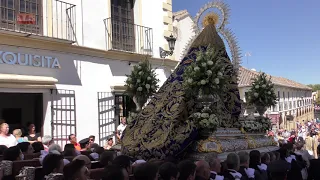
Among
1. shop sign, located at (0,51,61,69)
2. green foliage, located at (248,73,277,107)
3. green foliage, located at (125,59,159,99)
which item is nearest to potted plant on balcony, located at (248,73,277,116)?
green foliage, located at (248,73,277,107)

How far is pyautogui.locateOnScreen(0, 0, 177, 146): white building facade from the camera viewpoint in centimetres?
812

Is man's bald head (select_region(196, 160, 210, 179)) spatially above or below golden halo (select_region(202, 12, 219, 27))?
below

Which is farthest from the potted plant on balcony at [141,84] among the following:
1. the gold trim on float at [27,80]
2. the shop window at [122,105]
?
the shop window at [122,105]

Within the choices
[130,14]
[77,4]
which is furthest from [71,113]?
[130,14]

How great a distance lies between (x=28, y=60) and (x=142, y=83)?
3025mm

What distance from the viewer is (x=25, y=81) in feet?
26.1

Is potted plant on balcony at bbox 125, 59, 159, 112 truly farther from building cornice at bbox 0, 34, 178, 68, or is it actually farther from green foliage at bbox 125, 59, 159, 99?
building cornice at bbox 0, 34, 178, 68

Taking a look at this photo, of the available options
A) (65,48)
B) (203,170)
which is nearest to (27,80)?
(65,48)

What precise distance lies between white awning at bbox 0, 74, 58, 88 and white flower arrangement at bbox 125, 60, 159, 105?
8.17 ft

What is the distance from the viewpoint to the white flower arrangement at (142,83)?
6734 mm

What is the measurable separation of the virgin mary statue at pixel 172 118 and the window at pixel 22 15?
4.34m

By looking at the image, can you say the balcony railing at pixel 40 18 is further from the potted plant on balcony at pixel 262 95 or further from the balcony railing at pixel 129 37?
the potted plant on balcony at pixel 262 95

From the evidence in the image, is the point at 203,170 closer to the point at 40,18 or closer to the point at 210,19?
the point at 210,19

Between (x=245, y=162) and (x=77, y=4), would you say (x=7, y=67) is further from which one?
(x=245, y=162)
